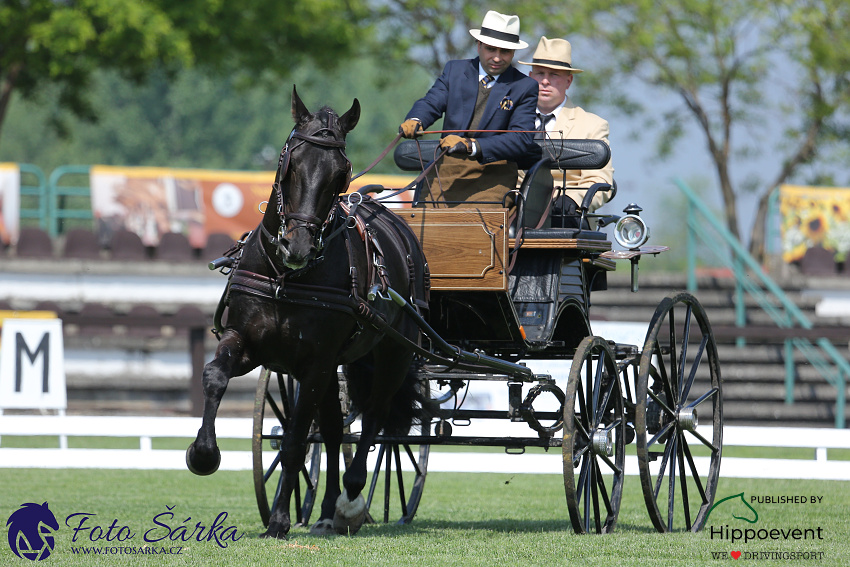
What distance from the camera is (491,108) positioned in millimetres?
7344

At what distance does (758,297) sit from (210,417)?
12.9 m

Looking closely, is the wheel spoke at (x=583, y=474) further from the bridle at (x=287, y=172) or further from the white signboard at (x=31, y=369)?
the white signboard at (x=31, y=369)

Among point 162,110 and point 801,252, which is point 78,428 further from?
point 162,110

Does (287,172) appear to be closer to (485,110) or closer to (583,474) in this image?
(485,110)

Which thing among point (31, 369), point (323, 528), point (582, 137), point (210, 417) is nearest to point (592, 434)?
point (323, 528)

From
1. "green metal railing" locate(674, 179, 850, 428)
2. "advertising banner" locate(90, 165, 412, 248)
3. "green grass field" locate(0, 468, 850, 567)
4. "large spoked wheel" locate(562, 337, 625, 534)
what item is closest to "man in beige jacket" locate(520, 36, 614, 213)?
"large spoked wheel" locate(562, 337, 625, 534)

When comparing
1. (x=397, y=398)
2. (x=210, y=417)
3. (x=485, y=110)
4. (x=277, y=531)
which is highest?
(x=485, y=110)

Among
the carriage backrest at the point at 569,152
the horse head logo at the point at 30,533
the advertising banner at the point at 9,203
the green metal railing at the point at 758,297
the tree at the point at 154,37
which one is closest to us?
the horse head logo at the point at 30,533

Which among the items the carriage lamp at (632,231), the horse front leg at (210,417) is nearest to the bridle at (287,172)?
the horse front leg at (210,417)

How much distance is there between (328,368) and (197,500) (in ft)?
10.1

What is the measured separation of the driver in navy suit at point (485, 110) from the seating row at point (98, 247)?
13011mm

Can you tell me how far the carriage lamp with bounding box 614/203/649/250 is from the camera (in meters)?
7.41

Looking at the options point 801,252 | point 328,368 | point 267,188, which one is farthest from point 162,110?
point 328,368

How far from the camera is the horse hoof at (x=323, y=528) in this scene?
6.70 meters
